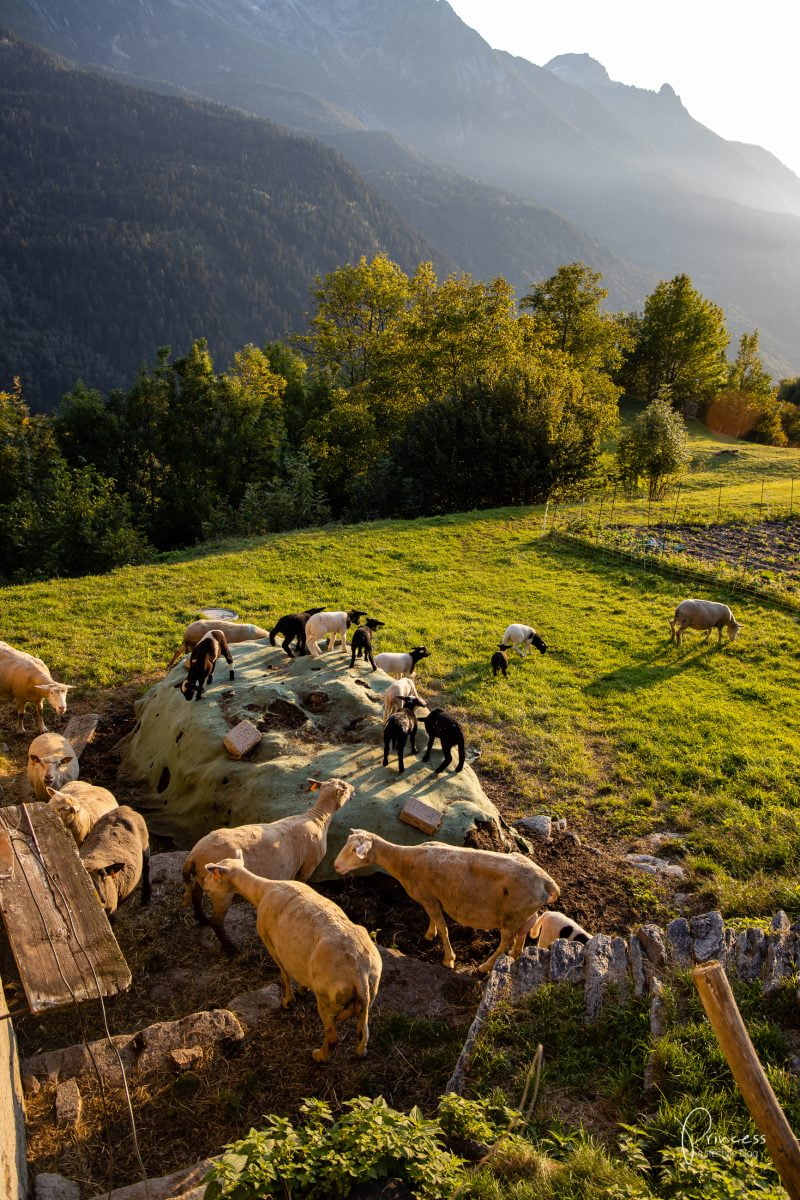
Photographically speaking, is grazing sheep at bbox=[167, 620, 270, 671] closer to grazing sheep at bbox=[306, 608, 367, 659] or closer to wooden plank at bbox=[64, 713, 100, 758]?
grazing sheep at bbox=[306, 608, 367, 659]

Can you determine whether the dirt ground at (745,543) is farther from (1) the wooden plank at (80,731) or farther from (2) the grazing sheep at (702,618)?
(1) the wooden plank at (80,731)

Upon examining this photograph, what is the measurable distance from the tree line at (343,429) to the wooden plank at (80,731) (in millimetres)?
15280

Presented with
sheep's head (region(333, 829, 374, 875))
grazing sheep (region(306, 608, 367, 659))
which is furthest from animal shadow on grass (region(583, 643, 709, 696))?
sheep's head (region(333, 829, 374, 875))

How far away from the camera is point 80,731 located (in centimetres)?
1171

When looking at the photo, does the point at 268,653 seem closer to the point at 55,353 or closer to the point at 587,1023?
the point at 587,1023

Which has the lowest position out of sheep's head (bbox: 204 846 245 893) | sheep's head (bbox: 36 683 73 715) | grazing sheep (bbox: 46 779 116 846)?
sheep's head (bbox: 36 683 73 715)

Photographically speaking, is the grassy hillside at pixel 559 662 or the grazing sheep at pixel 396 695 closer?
the grazing sheep at pixel 396 695

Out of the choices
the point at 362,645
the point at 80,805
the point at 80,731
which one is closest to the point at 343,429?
the point at 362,645

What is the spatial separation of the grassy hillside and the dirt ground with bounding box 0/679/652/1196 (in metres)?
2.42

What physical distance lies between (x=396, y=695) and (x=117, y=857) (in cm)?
476

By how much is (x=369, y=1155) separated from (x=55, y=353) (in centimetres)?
16619

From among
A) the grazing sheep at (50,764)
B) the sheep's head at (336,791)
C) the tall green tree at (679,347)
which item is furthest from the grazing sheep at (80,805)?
the tall green tree at (679,347)

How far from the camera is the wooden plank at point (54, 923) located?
478 centimetres

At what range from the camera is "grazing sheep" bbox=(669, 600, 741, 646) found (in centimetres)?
1778
